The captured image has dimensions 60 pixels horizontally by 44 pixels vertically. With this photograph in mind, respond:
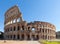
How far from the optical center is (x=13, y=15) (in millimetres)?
70000

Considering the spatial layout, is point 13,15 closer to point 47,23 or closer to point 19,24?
point 19,24

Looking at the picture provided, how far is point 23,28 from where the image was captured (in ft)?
216

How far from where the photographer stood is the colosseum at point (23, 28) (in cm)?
6328

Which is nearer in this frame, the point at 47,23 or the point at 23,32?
the point at 23,32

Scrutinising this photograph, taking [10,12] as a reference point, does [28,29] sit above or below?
below

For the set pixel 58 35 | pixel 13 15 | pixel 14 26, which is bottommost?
pixel 58 35

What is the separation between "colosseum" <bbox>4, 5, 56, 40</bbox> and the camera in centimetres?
6328

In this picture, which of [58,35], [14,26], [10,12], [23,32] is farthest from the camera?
[58,35]

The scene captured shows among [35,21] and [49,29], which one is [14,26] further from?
[49,29]

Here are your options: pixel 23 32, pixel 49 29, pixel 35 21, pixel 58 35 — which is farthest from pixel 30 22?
pixel 58 35

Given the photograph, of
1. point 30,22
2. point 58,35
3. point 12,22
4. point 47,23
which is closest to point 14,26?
point 12,22

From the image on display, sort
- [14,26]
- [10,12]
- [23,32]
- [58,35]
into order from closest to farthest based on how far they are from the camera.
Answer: [23,32] < [14,26] < [10,12] < [58,35]

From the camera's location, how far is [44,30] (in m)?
68.5

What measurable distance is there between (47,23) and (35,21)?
8.26 meters
